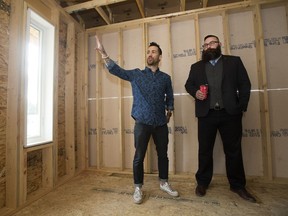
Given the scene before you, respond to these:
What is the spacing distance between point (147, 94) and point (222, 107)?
0.80 metres

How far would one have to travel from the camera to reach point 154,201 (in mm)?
1830

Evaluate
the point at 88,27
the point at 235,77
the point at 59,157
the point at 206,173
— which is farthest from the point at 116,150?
the point at 88,27

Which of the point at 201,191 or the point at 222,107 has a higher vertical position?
the point at 222,107

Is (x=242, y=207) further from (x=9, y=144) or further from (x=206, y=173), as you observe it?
(x=9, y=144)

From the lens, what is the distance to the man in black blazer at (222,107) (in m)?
1.86

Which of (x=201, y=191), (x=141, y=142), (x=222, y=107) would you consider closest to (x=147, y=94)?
(x=141, y=142)

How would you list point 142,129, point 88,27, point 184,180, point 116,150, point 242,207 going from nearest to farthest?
point 242,207 < point 142,129 < point 184,180 < point 116,150 < point 88,27

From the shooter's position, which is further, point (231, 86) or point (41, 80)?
point (41, 80)

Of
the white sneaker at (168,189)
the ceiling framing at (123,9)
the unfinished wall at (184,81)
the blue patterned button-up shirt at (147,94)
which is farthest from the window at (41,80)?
the white sneaker at (168,189)

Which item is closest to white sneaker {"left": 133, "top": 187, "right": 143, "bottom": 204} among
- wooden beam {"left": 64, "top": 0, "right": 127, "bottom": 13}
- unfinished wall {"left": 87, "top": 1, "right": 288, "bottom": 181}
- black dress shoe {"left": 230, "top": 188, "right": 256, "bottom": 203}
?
unfinished wall {"left": 87, "top": 1, "right": 288, "bottom": 181}

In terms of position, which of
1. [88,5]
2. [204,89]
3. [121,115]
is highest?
[88,5]

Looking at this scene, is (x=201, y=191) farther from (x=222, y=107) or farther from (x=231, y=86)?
(x=231, y=86)

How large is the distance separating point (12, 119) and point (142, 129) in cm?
126

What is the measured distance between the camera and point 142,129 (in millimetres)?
1873
